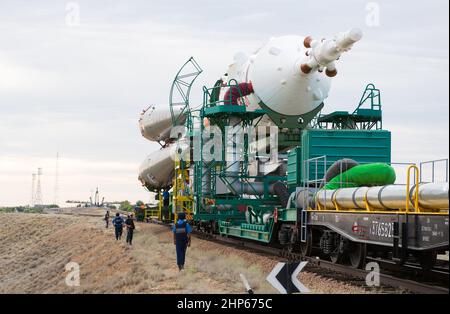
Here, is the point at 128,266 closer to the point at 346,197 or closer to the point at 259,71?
the point at 346,197

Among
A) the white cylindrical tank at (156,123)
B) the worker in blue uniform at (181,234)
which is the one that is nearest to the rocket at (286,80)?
the worker in blue uniform at (181,234)

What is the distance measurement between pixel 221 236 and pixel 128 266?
9841 mm

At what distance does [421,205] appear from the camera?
Result: 1241 cm

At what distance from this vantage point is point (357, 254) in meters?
16.1

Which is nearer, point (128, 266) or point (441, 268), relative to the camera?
point (441, 268)

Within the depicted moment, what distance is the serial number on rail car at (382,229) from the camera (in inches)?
517

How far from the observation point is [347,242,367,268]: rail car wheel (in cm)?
1557

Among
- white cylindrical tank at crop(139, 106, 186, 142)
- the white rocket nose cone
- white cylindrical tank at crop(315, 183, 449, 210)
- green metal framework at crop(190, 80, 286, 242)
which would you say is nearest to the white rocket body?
green metal framework at crop(190, 80, 286, 242)

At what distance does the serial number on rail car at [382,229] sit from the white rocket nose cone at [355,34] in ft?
23.8

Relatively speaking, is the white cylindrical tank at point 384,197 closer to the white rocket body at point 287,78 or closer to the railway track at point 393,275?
the railway track at point 393,275

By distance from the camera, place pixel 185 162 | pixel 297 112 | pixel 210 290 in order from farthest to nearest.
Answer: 1. pixel 185 162
2. pixel 297 112
3. pixel 210 290

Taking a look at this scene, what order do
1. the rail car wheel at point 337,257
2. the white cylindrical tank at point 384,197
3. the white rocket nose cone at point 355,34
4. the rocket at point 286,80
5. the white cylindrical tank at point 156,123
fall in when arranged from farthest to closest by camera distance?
the white cylindrical tank at point 156,123 < the rocket at point 286,80 < the white rocket nose cone at point 355,34 < the rail car wheel at point 337,257 < the white cylindrical tank at point 384,197
